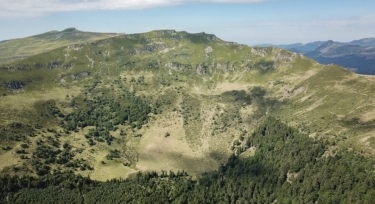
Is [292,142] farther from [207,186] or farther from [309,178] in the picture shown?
[207,186]

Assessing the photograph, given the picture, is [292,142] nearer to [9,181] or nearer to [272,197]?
[272,197]

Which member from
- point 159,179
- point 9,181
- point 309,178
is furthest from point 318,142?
point 9,181

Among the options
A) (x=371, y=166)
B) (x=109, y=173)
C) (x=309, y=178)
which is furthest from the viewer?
(x=109, y=173)

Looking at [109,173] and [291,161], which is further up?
[291,161]

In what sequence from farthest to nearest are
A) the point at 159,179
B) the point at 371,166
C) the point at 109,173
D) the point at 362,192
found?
the point at 109,173, the point at 159,179, the point at 371,166, the point at 362,192

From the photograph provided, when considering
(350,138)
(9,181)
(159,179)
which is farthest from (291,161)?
(9,181)

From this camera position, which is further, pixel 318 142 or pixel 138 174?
pixel 138 174

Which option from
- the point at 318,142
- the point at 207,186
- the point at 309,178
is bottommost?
the point at 207,186
